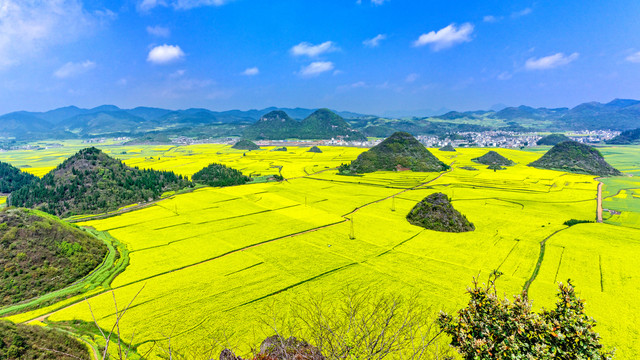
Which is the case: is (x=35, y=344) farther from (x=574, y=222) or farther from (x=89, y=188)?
(x=574, y=222)

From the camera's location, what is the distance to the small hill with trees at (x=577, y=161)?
9375cm

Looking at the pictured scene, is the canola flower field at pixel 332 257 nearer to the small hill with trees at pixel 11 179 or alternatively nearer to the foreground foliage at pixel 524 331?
the foreground foliage at pixel 524 331

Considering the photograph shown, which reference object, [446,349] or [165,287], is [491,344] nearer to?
[446,349]

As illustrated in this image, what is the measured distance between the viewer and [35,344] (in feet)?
58.9

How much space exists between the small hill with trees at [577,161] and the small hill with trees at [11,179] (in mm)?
172640

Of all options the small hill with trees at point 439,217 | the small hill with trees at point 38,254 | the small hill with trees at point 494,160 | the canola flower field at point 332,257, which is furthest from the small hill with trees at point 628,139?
the small hill with trees at point 38,254

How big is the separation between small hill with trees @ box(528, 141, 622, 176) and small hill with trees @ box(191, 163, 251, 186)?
117 m

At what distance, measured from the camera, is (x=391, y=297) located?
1001 inches

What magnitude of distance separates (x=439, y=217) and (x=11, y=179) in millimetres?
117912

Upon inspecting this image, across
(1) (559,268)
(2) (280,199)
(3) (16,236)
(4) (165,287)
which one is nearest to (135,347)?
(4) (165,287)

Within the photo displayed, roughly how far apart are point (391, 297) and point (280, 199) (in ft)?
142

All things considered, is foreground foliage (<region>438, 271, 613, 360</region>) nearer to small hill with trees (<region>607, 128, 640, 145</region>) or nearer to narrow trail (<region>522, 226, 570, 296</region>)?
narrow trail (<region>522, 226, 570, 296</region>)

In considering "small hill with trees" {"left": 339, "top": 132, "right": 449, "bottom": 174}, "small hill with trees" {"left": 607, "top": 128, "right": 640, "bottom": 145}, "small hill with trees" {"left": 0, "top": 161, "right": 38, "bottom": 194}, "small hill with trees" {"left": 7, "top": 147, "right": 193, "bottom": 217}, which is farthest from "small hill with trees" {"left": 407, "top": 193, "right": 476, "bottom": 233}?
"small hill with trees" {"left": 607, "top": 128, "right": 640, "bottom": 145}

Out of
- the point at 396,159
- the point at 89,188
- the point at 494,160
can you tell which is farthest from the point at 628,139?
the point at 89,188
